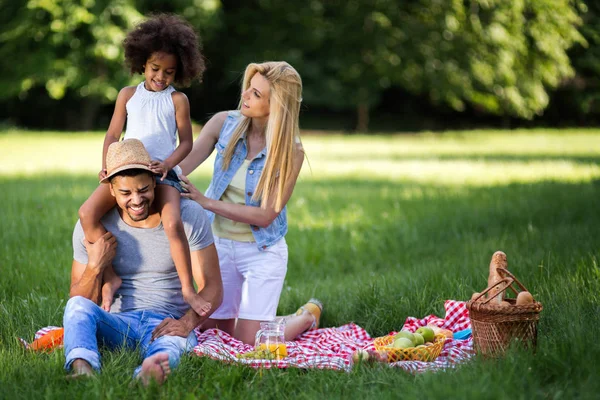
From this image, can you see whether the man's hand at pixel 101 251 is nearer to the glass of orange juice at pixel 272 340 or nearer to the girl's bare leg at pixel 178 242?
the girl's bare leg at pixel 178 242

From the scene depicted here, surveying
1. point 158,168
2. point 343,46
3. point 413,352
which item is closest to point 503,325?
point 413,352

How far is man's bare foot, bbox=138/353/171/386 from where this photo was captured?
12.7 ft

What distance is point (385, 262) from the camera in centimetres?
763

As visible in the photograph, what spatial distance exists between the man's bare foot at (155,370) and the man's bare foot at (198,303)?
612 mm

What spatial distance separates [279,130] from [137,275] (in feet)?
4.48

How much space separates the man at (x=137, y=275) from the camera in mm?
4258

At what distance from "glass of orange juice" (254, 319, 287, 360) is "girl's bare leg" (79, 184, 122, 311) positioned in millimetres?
951

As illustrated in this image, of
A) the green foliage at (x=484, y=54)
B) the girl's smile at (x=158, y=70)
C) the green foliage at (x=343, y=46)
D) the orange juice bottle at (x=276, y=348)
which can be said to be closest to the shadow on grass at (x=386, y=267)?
the orange juice bottle at (x=276, y=348)

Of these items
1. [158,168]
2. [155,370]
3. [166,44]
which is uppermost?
[166,44]

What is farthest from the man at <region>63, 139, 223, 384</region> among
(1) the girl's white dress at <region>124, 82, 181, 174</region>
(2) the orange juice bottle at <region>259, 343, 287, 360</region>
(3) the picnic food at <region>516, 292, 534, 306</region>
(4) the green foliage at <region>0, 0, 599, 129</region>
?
(4) the green foliage at <region>0, 0, 599, 129</region>

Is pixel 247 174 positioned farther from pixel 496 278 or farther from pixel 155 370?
pixel 496 278

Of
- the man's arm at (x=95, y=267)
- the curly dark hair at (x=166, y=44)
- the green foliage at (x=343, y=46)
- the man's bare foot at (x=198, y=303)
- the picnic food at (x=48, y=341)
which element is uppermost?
the green foliage at (x=343, y=46)

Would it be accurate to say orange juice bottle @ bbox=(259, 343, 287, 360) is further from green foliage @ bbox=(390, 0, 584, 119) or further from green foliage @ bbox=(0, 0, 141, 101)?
green foliage @ bbox=(390, 0, 584, 119)

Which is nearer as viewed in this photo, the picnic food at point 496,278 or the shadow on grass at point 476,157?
the picnic food at point 496,278
